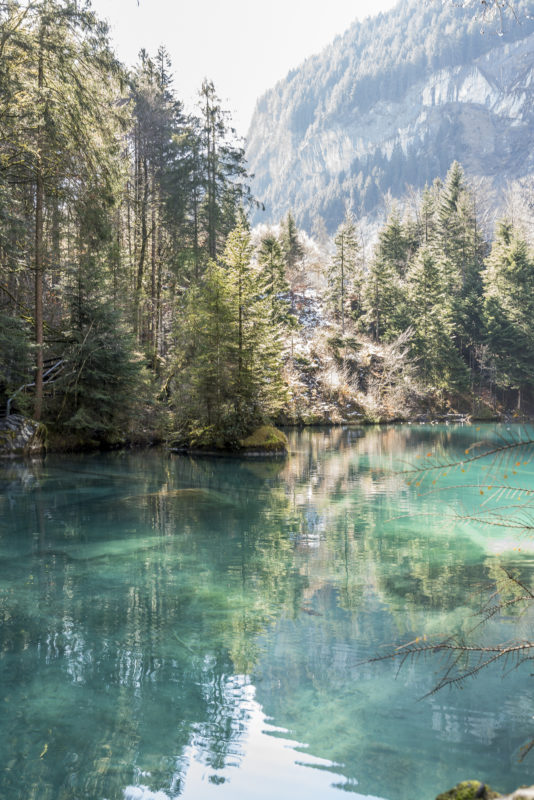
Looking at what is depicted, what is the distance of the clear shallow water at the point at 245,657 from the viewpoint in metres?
3.24

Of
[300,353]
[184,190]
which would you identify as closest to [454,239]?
[300,353]

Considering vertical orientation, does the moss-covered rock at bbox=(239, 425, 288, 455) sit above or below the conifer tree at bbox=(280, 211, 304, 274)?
below

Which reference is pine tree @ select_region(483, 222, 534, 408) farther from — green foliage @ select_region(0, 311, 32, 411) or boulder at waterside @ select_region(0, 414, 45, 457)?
green foliage @ select_region(0, 311, 32, 411)

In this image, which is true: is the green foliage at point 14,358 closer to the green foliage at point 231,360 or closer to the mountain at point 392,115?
the green foliage at point 231,360

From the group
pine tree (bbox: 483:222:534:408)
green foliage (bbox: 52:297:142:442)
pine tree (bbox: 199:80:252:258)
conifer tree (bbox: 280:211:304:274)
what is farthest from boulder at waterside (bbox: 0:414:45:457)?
pine tree (bbox: 483:222:534:408)

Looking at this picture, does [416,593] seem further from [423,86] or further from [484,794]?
[423,86]

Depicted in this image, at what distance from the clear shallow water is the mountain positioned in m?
123

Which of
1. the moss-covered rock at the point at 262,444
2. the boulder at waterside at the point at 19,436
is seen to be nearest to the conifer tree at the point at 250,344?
the moss-covered rock at the point at 262,444

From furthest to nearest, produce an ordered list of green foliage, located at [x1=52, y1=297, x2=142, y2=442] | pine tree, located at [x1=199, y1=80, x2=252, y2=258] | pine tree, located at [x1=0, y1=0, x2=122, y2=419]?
pine tree, located at [x1=199, y1=80, x2=252, y2=258] < green foliage, located at [x1=52, y1=297, x2=142, y2=442] < pine tree, located at [x1=0, y1=0, x2=122, y2=419]

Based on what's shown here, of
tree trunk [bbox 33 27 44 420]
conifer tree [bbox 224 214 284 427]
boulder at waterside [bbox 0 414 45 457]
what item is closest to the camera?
tree trunk [bbox 33 27 44 420]

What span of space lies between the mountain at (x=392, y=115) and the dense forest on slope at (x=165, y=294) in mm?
86136

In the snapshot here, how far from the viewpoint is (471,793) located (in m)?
2.17

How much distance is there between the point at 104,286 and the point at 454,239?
39.0 m

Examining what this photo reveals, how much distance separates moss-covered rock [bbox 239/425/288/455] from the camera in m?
20.3
